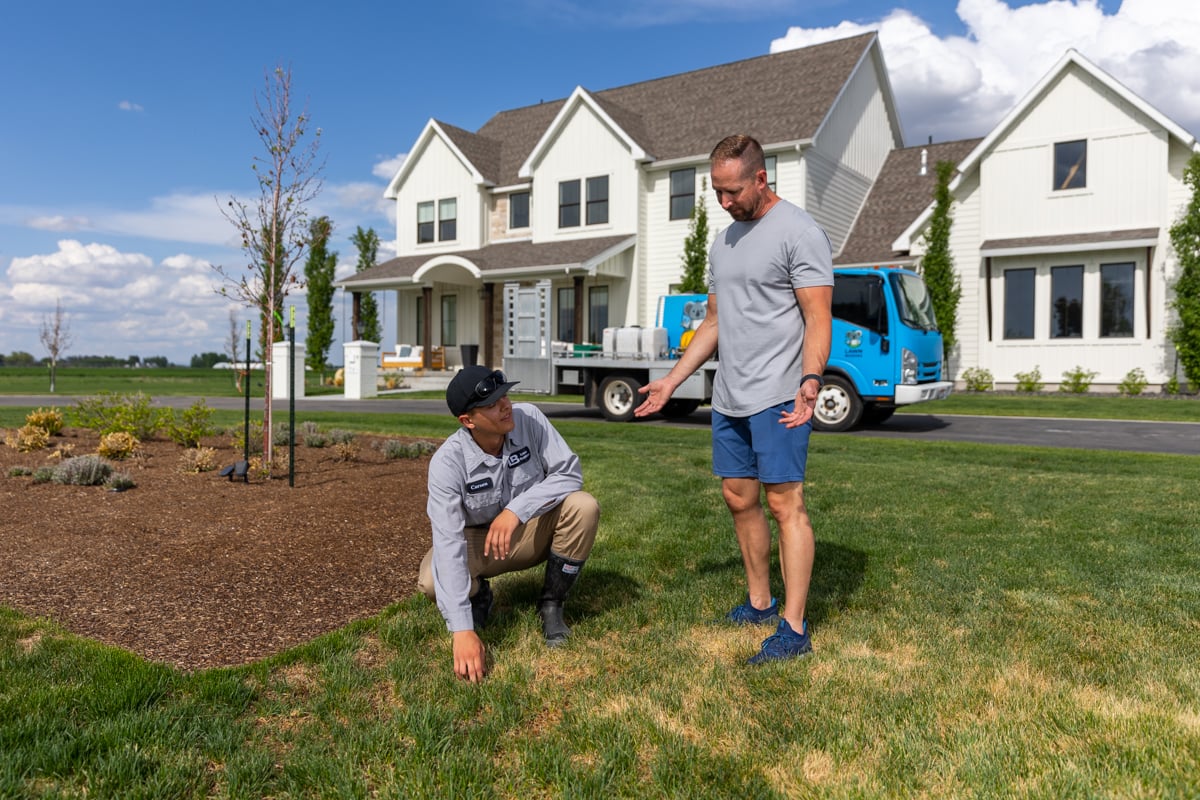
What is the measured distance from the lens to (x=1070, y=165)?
803 inches

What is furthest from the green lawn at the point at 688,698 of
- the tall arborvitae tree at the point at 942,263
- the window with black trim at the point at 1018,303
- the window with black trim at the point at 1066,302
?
the window with black trim at the point at 1018,303

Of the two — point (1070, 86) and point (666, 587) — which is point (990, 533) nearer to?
point (666, 587)

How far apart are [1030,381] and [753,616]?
19.1 m

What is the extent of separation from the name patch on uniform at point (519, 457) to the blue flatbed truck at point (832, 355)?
752 centimetres

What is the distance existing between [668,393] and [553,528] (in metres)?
0.83

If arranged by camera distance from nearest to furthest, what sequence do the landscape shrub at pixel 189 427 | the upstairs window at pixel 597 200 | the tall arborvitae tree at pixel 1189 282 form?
the landscape shrub at pixel 189 427, the tall arborvitae tree at pixel 1189 282, the upstairs window at pixel 597 200

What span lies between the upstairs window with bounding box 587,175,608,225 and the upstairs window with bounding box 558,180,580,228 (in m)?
0.40

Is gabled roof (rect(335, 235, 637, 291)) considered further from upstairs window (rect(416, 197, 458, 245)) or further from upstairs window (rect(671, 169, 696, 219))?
upstairs window (rect(671, 169, 696, 219))

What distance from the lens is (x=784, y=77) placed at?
24.5 metres

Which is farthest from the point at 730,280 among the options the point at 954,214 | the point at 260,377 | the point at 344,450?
the point at 260,377

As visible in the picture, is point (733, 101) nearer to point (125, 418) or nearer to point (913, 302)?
point (913, 302)

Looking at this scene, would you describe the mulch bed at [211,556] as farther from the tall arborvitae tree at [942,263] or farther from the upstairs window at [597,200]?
the upstairs window at [597,200]

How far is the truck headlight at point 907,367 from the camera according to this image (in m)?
12.7

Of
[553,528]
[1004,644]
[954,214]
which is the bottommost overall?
[1004,644]
